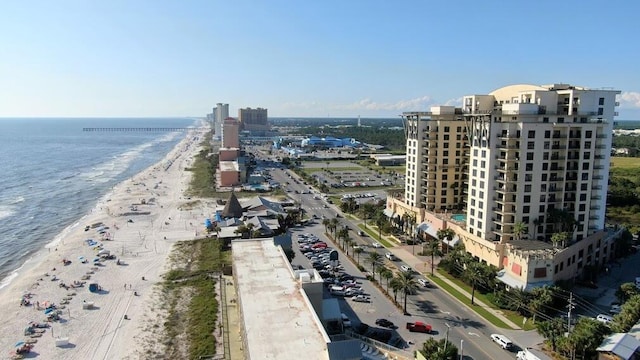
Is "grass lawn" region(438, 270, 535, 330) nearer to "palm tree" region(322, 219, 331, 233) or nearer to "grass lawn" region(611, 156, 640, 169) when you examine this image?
"palm tree" region(322, 219, 331, 233)

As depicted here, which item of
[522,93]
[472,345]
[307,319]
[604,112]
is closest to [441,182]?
[522,93]

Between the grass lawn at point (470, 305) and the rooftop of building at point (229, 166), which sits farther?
the rooftop of building at point (229, 166)

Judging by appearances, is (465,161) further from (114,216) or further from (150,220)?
(114,216)

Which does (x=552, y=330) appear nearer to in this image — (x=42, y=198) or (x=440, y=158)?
(x=440, y=158)

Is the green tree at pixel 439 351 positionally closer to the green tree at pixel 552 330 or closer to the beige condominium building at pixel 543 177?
the green tree at pixel 552 330

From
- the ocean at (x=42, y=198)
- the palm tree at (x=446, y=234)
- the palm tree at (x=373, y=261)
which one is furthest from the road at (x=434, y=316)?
the ocean at (x=42, y=198)
